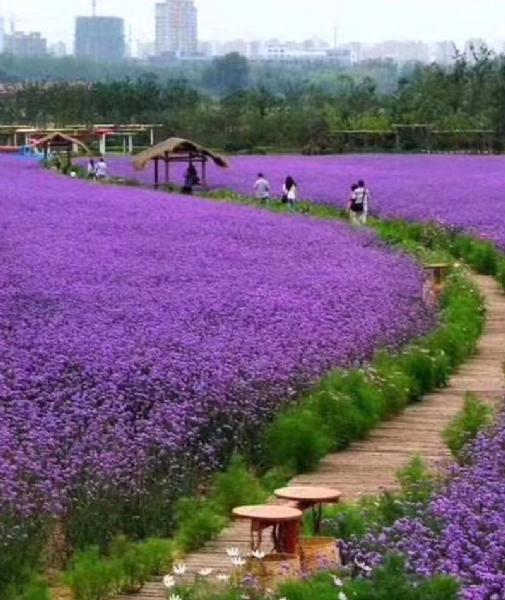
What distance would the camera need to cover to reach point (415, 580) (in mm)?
6461

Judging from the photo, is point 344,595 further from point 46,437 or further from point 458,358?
point 458,358

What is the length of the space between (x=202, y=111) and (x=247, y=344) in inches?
2968

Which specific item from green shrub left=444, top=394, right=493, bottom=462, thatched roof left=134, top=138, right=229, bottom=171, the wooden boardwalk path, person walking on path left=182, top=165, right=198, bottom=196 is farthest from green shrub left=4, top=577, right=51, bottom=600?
thatched roof left=134, top=138, right=229, bottom=171

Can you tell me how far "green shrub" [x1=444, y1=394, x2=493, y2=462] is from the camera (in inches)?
438

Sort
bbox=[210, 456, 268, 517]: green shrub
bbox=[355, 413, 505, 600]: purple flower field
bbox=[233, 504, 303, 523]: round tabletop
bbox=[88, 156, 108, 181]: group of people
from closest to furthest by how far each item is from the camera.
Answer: bbox=[355, 413, 505, 600]: purple flower field → bbox=[233, 504, 303, 523]: round tabletop → bbox=[210, 456, 268, 517]: green shrub → bbox=[88, 156, 108, 181]: group of people

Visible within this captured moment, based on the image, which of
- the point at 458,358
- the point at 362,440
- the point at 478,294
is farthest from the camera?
the point at 478,294

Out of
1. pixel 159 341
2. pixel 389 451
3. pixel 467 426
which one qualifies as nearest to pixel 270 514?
pixel 467 426

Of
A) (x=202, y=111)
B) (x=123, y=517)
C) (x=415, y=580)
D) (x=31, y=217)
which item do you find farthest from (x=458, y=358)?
(x=202, y=111)

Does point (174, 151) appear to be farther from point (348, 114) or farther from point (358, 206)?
point (348, 114)

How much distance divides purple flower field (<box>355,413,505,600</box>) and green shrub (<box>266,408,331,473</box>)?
299 cm

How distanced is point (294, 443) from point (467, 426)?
1162mm

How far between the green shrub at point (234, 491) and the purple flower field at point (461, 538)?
1802mm

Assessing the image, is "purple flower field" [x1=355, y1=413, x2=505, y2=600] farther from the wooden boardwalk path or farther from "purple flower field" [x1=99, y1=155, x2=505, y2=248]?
"purple flower field" [x1=99, y1=155, x2=505, y2=248]

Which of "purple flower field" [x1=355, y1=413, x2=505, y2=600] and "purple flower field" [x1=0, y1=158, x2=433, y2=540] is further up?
"purple flower field" [x1=355, y1=413, x2=505, y2=600]
